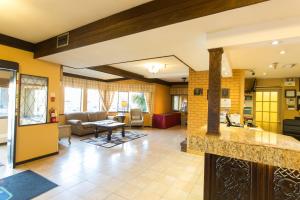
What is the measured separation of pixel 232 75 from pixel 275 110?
110 inches

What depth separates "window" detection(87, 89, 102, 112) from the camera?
7632 mm

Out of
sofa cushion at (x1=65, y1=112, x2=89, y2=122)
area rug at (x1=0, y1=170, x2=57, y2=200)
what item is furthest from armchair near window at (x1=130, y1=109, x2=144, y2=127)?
area rug at (x1=0, y1=170, x2=57, y2=200)

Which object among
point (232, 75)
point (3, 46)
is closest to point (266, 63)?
point (232, 75)

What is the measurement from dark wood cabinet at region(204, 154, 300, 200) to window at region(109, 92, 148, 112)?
676cm

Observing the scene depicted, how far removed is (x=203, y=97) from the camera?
4.41 metres

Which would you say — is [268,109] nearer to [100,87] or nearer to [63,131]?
[63,131]

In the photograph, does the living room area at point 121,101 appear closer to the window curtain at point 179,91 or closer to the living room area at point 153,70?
the window curtain at point 179,91

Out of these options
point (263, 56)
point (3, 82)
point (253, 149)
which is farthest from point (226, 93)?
point (3, 82)

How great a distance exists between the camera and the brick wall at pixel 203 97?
420cm

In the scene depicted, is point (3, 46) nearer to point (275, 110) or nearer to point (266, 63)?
point (266, 63)

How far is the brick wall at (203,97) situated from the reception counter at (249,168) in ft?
7.86

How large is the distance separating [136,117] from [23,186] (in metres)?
5.62

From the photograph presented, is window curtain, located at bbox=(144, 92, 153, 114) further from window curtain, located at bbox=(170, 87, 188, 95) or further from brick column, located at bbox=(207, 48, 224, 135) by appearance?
brick column, located at bbox=(207, 48, 224, 135)

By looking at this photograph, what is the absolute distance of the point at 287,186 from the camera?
156 cm
